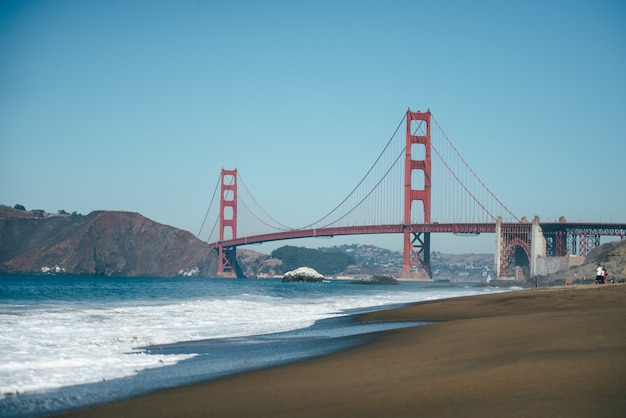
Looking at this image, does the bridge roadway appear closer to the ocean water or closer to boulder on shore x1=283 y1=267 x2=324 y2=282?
boulder on shore x1=283 y1=267 x2=324 y2=282

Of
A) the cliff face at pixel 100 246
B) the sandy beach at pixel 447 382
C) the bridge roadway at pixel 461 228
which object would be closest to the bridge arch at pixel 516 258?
the bridge roadway at pixel 461 228

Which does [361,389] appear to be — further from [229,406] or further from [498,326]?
[498,326]

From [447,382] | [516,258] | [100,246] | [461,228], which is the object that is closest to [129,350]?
[447,382]

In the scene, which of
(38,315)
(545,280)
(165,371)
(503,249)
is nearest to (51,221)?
(503,249)

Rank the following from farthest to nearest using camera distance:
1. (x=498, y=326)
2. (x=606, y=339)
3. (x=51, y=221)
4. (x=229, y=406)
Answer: (x=51, y=221) → (x=498, y=326) → (x=606, y=339) → (x=229, y=406)

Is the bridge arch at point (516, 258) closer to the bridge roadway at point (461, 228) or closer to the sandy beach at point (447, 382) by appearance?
the bridge roadway at point (461, 228)

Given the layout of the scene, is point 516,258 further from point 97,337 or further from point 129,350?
point 129,350

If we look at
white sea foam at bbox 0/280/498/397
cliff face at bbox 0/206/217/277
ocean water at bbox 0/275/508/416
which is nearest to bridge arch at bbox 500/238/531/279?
cliff face at bbox 0/206/217/277
